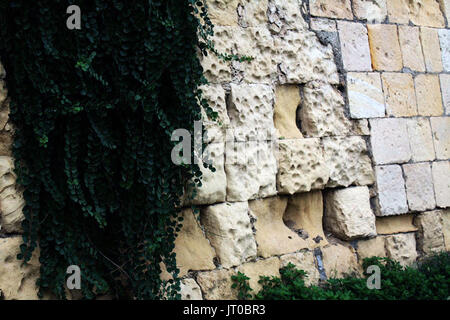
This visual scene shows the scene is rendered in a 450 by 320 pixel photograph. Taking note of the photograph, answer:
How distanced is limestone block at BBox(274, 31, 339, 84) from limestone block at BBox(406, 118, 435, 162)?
1013mm

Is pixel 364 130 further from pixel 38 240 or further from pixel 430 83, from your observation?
pixel 38 240

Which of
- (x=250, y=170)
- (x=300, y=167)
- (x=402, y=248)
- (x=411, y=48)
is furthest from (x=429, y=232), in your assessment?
(x=250, y=170)

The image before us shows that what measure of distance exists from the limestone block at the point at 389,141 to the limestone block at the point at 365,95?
4.3 inches

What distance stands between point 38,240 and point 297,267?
6.94 feet

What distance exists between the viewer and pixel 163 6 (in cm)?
324

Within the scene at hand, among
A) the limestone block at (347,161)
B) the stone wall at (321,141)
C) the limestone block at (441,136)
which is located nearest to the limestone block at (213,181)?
the stone wall at (321,141)

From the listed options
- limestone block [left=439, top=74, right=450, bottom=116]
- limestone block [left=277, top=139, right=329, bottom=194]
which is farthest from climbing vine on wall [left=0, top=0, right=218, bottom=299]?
limestone block [left=439, top=74, right=450, bottom=116]

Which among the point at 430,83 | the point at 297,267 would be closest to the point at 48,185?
the point at 297,267

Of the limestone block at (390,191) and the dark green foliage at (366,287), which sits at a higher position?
the limestone block at (390,191)

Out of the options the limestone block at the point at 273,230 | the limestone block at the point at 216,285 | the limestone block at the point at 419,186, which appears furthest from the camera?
the limestone block at the point at 419,186

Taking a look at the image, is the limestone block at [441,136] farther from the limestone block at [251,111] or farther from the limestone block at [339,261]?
the limestone block at [251,111]

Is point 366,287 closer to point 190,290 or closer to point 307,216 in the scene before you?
point 307,216

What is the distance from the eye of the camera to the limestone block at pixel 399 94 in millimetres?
4766

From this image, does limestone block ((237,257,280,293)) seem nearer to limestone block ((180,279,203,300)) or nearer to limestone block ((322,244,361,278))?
limestone block ((180,279,203,300))
